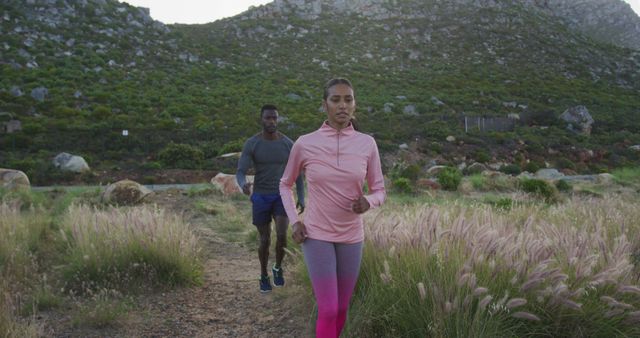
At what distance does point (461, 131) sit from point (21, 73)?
29.3 m

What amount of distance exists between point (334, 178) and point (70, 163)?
62.0ft

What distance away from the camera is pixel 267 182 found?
528 centimetres

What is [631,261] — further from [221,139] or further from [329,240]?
[221,139]

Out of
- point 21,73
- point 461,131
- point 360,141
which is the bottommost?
point 461,131

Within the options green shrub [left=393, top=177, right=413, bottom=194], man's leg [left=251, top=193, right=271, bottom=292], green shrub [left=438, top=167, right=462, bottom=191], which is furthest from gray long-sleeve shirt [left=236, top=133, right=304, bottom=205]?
green shrub [left=438, top=167, right=462, bottom=191]

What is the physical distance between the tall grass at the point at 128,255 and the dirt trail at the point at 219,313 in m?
0.24

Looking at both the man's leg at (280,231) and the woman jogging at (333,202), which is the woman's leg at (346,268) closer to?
the woman jogging at (333,202)

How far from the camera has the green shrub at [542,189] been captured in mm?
12570

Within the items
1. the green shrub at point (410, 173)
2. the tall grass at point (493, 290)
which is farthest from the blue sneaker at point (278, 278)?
the green shrub at point (410, 173)

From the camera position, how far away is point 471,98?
3981 centimetres

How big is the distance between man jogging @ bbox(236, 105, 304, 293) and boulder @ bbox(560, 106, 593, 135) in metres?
33.4

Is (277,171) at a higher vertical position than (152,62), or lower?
lower

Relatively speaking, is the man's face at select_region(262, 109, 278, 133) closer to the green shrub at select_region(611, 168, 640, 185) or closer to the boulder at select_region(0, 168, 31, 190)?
the boulder at select_region(0, 168, 31, 190)

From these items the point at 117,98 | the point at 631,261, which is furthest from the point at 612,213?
the point at 117,98
